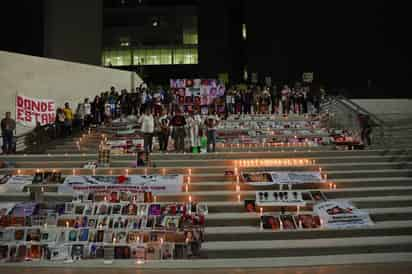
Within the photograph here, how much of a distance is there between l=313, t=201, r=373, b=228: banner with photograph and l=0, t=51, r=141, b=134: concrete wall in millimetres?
10022

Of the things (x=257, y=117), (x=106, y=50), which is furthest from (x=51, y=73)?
(x=106, y=50)

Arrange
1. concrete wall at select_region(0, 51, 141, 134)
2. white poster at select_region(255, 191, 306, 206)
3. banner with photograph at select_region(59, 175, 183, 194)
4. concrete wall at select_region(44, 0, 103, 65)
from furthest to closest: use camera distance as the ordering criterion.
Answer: concrete wall at select_region(44, 0, 103, 65) → concrete wall at select_region(0, 51, 141, 134) → banner with photograph at select_region(59, 175, 183, 194) → white poster at select_region(255, 191, 306, 206)

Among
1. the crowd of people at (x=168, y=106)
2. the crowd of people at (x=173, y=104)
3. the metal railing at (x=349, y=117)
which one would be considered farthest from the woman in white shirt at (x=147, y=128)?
the metal railing at (x=349, y=117)

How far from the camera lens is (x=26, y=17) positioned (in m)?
25.2

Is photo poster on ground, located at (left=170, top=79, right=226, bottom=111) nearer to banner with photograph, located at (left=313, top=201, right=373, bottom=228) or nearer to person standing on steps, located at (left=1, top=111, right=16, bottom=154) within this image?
person standing on steps, located at (left=1, top=111, right=16, bottom=154)

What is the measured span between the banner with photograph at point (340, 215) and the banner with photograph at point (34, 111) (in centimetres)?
1010

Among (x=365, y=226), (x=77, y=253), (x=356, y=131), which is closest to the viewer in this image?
(x=77, y=253)

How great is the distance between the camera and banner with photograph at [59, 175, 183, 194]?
9.64 m

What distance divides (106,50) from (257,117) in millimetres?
29795

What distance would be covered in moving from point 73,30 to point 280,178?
22577 millimetres

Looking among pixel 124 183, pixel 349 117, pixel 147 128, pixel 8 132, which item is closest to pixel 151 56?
pixel 349 117

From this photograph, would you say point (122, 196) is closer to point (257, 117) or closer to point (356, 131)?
point (356, 131)

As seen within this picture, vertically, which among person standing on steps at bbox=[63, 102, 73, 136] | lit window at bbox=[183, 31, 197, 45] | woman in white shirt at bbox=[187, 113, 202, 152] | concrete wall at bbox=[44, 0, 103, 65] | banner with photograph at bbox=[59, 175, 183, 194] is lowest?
banner with photograph at bbox=[59, 175, 183, 194]

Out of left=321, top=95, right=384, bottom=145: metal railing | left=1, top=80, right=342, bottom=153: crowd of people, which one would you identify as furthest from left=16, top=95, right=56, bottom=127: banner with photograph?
left=321, top=95, right=384, bottom=145: metal railing
